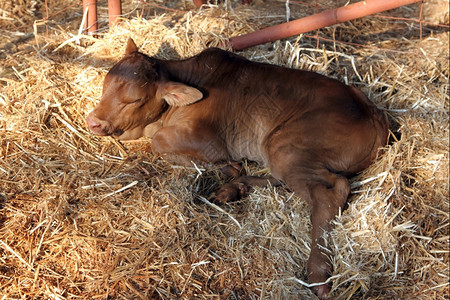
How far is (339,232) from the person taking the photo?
14.8 ft

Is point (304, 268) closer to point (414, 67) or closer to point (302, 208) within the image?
point (302, 208)

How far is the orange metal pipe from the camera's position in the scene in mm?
5410

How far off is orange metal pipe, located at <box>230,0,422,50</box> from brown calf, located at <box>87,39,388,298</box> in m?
0.44

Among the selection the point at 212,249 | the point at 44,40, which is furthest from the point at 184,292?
the point at 44,40

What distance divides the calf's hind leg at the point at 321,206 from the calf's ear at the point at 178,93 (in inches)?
48.4

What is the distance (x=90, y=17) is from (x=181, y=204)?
279 cm

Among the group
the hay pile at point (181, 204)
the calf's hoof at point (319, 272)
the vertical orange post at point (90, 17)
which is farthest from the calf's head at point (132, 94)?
the calf's hoof at point (319, 272)

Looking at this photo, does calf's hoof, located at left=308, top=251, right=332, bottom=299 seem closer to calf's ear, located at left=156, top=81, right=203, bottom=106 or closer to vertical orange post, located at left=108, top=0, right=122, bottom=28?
calf's ear, located at left=156, top=81, right=203, bottom=106

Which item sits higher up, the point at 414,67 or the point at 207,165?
the point at 414,67

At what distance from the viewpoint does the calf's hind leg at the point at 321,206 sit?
4.36m

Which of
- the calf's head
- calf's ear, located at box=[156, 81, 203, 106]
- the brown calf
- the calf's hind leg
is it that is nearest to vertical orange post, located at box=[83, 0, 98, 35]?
the brown calf

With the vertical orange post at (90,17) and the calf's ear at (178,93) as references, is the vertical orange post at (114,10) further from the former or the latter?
the calf's ear at (178,93)

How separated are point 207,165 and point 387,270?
1977mm

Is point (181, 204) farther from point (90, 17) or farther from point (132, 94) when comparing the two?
point (90, 17)
